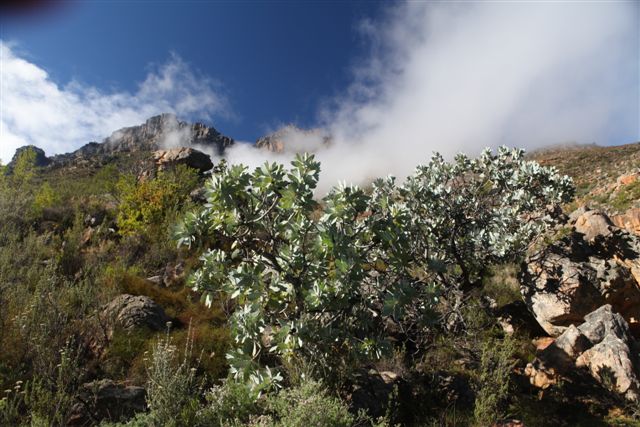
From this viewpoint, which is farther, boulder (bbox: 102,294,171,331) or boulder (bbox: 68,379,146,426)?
boulder (bbox: 102,294,171,331)

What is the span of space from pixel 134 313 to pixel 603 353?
792 cm

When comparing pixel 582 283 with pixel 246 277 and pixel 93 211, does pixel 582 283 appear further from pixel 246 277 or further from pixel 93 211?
pixel 93 211

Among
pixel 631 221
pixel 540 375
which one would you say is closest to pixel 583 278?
pixel 540 375

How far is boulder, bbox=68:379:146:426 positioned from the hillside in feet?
0.06

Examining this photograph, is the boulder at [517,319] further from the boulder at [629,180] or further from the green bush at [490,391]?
the boulder at [629,180]

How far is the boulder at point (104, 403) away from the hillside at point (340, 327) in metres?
0.02

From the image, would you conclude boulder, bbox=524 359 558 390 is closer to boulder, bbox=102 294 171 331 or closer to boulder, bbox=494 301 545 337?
boulder, bbox=494 301 545 337

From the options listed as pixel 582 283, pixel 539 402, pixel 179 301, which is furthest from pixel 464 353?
pixel 179 301

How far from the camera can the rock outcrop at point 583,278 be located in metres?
7.41

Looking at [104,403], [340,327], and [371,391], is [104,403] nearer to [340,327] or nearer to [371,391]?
[340,327]

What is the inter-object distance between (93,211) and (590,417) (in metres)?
18.8

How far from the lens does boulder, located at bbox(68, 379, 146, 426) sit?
4.20m

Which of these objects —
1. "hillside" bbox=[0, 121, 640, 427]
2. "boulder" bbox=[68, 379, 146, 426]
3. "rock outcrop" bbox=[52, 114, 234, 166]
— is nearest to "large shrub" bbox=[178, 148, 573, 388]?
"hillside" bbox=[0, 121, 640, 427]

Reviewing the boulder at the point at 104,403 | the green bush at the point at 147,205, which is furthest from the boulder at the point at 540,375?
the green bush at the point at 147,205
